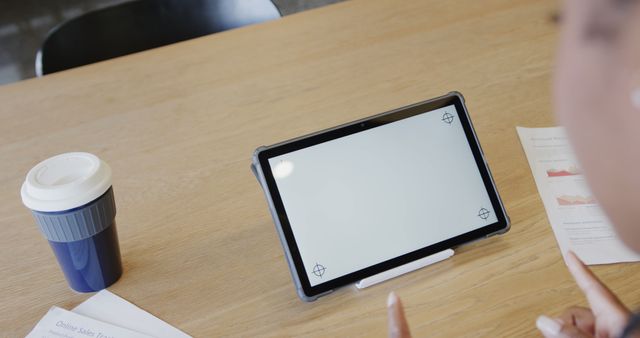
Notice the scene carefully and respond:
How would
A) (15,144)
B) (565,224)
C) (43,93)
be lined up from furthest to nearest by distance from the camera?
Result: (43,93) < (15,144) < (565,224)

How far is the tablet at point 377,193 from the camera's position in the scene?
101 centimetres

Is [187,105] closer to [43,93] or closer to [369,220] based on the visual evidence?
[43,93]

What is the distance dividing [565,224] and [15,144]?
3.28 feet

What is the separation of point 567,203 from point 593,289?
27cm

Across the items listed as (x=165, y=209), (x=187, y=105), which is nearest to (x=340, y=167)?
(x=165, y=209)

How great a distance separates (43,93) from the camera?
4.82ft

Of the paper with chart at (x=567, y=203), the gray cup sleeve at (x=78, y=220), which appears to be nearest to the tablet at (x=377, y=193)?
the paper with chart at (x=567, y=203)

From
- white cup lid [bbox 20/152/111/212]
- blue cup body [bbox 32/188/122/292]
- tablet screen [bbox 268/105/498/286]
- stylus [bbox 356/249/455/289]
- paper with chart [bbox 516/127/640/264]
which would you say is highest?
white cup lid [bbox 20/152/111/212]

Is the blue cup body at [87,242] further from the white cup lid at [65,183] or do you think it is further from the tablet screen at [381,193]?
the tablet screen at [381,193]

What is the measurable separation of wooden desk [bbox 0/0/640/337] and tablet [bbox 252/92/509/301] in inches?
1.6

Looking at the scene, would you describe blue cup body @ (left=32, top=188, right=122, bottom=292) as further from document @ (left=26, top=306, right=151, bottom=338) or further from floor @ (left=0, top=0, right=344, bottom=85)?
floor @ (left=0, top=0, right=344, bottom=85)

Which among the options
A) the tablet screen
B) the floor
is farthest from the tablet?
the floor

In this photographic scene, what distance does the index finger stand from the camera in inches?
36.1

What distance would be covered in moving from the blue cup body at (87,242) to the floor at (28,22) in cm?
259
